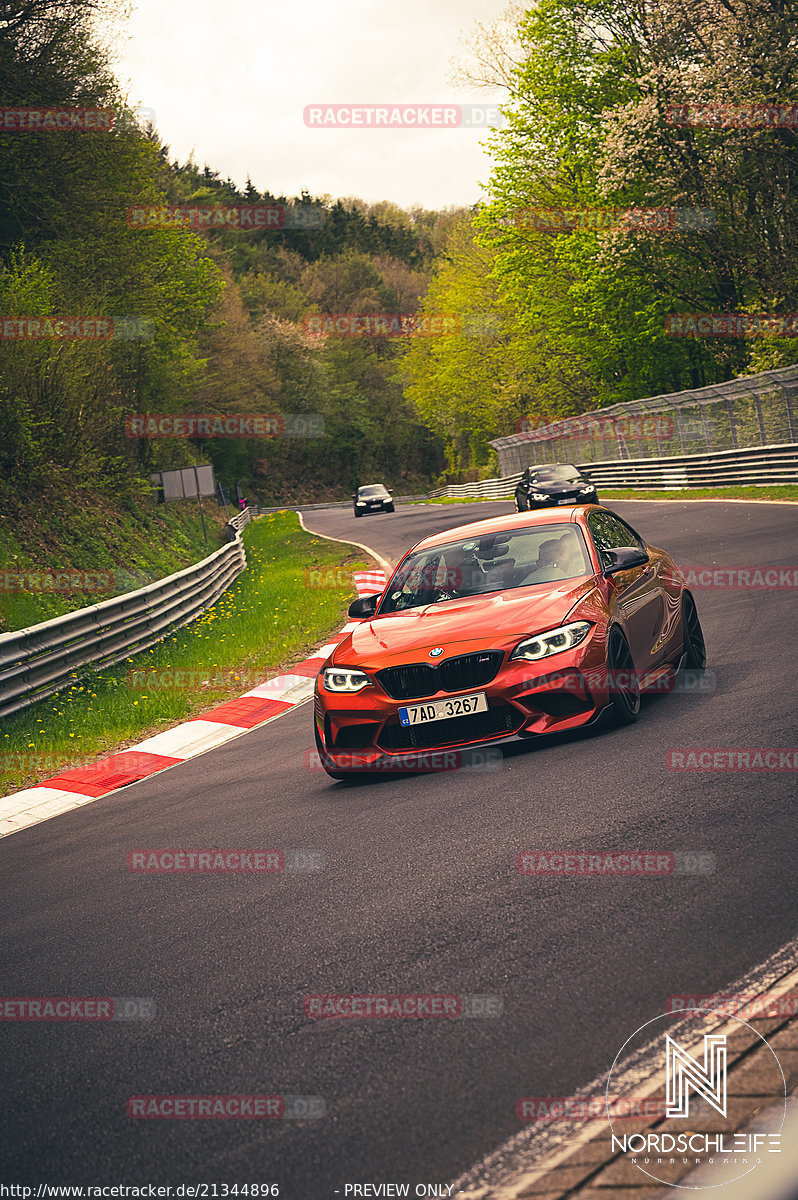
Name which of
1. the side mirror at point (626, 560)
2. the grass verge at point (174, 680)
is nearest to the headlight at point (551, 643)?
the side mirror at point (626, 560)

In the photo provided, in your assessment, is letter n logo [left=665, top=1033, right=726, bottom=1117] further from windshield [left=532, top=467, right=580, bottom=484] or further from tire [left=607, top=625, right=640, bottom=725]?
windshield [left=532, top=467, right=580, bottom=484]

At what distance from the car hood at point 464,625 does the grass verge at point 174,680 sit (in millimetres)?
3968

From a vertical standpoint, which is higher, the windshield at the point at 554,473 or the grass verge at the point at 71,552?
the windshield at the point at 554,473

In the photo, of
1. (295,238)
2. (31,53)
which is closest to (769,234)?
(31,53)

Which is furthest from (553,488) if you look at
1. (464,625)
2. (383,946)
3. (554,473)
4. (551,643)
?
(383,946)

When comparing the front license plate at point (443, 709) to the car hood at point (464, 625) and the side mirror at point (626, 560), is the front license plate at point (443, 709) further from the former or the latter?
the side mirror at point (626, 560)

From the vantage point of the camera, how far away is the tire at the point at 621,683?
21.7 feet

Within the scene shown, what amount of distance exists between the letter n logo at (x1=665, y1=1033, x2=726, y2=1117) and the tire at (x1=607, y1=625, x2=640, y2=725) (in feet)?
12.2

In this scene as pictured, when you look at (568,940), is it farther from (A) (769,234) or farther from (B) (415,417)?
(B) (415,417)

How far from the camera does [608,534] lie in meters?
8.12

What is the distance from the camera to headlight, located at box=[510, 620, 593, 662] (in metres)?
6.34

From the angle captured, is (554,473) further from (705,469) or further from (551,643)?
(551,643)

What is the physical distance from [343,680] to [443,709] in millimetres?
759

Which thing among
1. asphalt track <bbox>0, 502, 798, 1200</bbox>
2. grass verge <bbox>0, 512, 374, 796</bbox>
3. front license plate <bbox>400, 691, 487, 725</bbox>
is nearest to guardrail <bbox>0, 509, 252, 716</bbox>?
grass verge <bbox>0, 512, 374, 796</bbox>
